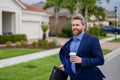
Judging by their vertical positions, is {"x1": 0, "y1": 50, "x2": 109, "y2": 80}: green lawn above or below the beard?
below

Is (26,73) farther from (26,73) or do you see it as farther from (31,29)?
(31,29)

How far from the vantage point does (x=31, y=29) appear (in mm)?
36188

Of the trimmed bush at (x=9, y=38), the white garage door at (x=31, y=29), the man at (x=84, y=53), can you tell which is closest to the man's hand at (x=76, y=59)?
the man at (x=84, y=53)

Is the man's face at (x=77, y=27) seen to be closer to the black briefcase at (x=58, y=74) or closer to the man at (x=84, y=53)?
the man at (x=84, y=53)

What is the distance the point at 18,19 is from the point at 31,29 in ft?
14.8

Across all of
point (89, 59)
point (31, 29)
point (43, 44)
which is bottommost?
point (43, 44)

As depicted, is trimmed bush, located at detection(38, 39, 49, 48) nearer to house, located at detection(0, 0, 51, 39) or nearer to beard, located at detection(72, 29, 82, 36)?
house, located at detection(0, 0, 51, 39)

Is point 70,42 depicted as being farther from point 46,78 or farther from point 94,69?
point 46,78

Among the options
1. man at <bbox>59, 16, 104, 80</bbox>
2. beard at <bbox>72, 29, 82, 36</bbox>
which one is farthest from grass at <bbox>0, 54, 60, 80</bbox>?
beard at <bbox>72, 29, 82, 36</bbox>

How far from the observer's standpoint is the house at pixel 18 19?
100 ft

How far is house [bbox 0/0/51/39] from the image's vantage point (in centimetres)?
3050

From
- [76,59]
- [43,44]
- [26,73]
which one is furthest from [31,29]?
[76,59]

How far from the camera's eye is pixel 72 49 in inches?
176

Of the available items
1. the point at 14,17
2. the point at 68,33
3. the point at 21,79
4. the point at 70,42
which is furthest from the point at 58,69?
the point at 68,33
